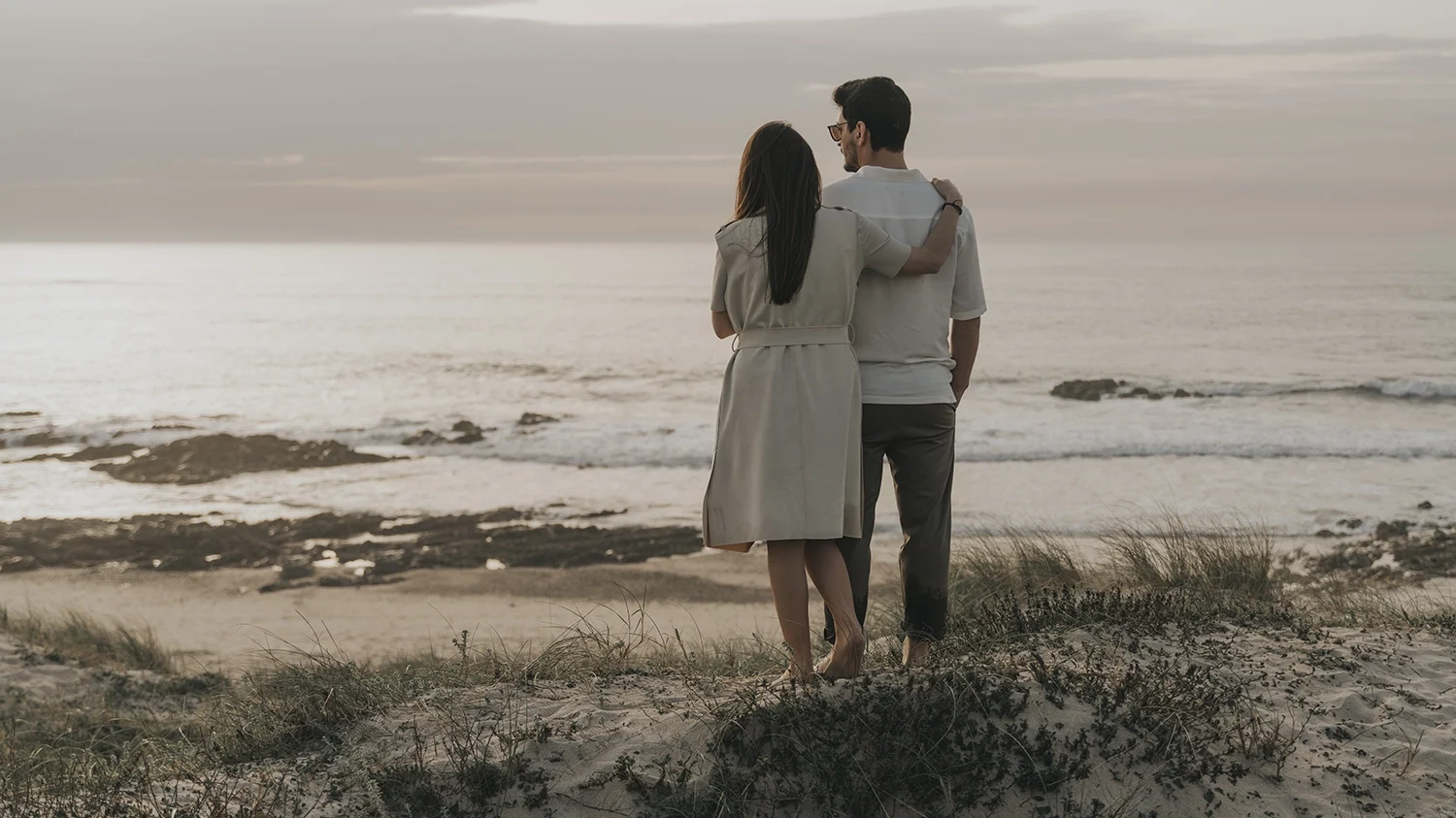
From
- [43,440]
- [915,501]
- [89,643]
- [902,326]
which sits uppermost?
[902,326]

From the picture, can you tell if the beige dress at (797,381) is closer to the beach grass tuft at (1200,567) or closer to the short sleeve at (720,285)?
the short sleeve at (720,285)

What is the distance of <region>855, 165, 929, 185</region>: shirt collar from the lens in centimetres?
413

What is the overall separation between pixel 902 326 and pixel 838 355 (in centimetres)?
35

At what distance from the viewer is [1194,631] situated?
5.21 meters

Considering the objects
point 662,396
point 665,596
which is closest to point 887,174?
point 665,596

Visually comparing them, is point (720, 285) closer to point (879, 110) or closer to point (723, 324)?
point (723, 324)

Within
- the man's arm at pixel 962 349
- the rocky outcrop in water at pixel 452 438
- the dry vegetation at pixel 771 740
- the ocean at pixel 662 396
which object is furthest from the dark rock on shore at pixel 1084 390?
the man's arm at pixel 962 349

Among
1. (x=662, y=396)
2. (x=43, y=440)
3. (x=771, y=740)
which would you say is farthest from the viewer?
(x=662, y=396)

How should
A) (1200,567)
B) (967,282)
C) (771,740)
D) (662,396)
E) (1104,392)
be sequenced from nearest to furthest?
1. (771,740)
2. (967,282)
3. (1200,567)
4. (1104,392)
5. (662,396)

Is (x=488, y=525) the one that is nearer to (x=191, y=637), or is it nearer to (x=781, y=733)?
(x=191, y=637)

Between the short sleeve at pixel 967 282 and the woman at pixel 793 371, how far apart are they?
9.0 inches

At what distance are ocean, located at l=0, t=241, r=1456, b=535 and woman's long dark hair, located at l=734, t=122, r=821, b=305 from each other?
8132 mm

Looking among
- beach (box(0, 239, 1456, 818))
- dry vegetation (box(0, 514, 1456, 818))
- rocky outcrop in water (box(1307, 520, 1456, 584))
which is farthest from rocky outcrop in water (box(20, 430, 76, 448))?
rocky outcrop in water (box(1307, 520, 1456, 584))

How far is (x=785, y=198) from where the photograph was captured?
3.77 meters
